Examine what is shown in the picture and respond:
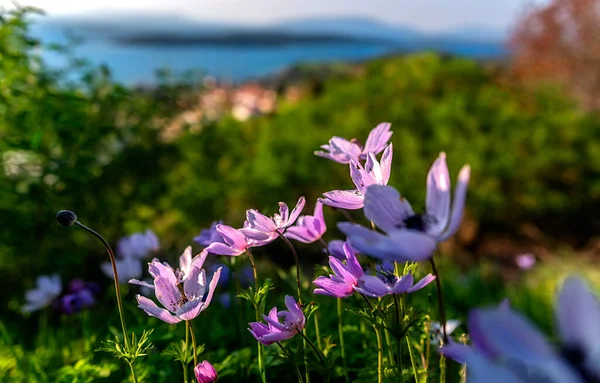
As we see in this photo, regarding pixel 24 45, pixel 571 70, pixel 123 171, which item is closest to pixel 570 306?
pixel 24 45

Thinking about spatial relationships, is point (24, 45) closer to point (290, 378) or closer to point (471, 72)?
point (290, 378)

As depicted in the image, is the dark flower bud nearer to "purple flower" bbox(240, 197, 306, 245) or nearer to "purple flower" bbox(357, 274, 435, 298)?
"purple flower" bbox(240, 197, 306, 245)

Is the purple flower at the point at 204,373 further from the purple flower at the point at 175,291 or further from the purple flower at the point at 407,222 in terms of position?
the purple flower at the point at 407,222

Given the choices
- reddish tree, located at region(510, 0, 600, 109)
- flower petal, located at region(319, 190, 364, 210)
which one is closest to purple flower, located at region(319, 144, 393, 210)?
flower petal, located at region(319, 190, 364, 210)

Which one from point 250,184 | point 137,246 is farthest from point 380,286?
point 250,184

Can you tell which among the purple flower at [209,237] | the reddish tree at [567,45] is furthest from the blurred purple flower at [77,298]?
the reddish tree at [567,45]
